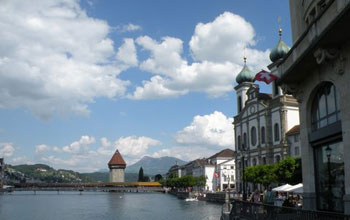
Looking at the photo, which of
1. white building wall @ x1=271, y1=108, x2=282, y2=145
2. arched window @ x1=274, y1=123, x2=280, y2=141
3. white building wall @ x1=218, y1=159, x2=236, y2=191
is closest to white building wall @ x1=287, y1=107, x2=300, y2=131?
white building wall @ x1=271, y1=108, x2=282, y2=145

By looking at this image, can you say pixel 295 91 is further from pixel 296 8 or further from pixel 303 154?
pixel 296 8

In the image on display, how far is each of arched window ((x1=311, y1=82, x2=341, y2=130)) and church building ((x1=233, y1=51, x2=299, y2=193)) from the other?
4887cm

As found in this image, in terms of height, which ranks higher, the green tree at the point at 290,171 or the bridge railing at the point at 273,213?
the green tree at the point at 290,171

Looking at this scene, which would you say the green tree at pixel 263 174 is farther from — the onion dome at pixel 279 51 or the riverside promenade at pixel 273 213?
the riverside promenade at pixel 273 213

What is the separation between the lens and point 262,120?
76750 millimetres

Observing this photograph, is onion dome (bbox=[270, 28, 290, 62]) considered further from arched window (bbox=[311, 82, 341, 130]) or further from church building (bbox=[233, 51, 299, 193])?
arched window (bbox=[311, 82, 341, 130])

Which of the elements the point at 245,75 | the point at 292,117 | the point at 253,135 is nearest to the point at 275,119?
the point at 292,117

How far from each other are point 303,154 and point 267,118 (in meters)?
58.5

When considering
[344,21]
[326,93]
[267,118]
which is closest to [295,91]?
[326,93]

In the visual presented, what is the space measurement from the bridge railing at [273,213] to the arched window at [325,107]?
12.4 feet

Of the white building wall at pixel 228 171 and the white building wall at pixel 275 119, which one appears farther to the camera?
the white building wall at pixel 228 171

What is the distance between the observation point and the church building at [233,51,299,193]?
71.2m

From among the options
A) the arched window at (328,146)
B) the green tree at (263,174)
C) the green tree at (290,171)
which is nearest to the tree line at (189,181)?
the green tree at (263,174)

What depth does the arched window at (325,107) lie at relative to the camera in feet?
49.6
